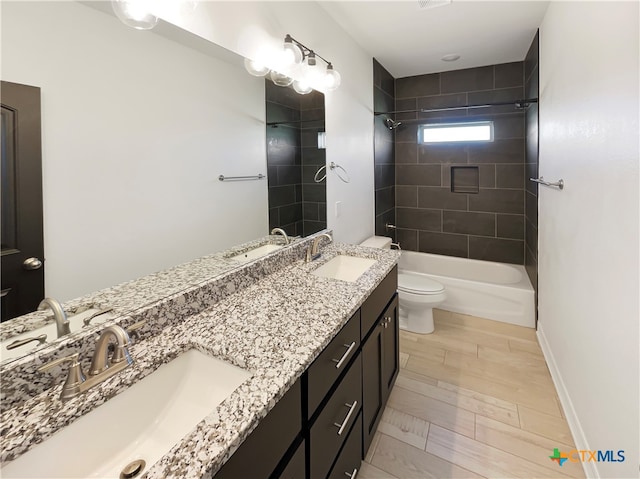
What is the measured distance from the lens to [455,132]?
3664mm

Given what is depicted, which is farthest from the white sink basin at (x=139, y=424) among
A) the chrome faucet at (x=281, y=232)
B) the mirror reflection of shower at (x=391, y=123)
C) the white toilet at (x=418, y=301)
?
the mirror reflection of shower at (x=391, y=123)

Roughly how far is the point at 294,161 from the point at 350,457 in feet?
4.90

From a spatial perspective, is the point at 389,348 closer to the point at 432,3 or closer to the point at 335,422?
the point at 335,422

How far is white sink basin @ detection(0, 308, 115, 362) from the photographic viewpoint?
0.78 meters

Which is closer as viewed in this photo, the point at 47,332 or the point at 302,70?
the point at 47,332

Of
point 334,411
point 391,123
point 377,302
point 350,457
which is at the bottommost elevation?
point 350,457

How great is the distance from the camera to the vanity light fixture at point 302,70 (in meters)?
1.66

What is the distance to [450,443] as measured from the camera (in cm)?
170

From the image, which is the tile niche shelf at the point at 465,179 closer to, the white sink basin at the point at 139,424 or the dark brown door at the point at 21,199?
the white sink basin at the point at 139,424

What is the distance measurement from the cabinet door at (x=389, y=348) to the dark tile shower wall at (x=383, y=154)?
5.29 ft

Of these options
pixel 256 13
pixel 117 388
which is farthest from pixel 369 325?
pixel 256 13

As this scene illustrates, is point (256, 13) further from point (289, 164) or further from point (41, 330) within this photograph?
point (41, 330)

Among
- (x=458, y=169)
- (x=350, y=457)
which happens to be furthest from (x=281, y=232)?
(x=458, y=169)

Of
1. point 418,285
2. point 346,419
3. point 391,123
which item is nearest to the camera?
point 346,419
